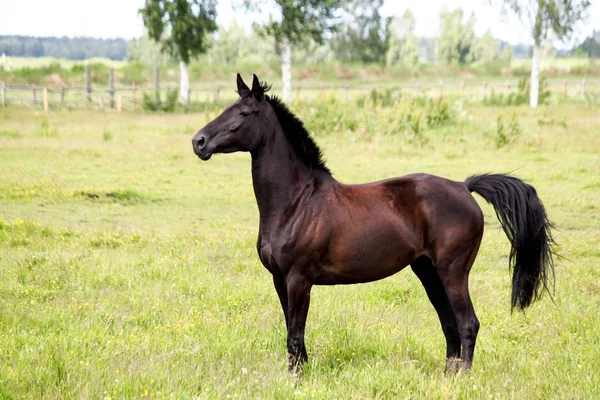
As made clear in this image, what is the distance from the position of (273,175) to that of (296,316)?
3.71 ft

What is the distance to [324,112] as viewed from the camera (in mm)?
24734

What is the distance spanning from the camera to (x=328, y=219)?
17.6 ft

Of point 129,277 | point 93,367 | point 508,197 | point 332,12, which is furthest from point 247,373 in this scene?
point 332,12

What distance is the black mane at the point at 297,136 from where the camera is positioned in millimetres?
5488

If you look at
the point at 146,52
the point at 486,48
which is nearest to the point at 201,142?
the point at 146,52

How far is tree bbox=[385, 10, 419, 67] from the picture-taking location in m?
90.9

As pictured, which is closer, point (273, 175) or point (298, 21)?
point (273, 175)

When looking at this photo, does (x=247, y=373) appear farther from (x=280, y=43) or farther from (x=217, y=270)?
(x=280, y=43)

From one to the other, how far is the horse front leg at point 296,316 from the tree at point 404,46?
79927mm

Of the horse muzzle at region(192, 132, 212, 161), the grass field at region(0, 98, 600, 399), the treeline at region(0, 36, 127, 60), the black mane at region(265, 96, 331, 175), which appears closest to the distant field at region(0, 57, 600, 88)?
the grass field at region(0, 98, 600, 399)

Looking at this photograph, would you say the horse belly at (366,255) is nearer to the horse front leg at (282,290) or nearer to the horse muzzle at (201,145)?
the horse front leg at (282,290)

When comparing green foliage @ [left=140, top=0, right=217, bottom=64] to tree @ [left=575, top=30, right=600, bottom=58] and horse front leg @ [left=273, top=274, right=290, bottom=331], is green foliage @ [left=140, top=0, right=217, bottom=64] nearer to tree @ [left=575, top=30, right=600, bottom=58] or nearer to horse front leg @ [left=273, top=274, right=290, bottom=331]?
horse front leg @ [left=273, top=274, right=290, bottom=331]

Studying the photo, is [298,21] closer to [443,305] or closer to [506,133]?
[506,133]

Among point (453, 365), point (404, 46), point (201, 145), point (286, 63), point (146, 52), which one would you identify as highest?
point (404, 46)
